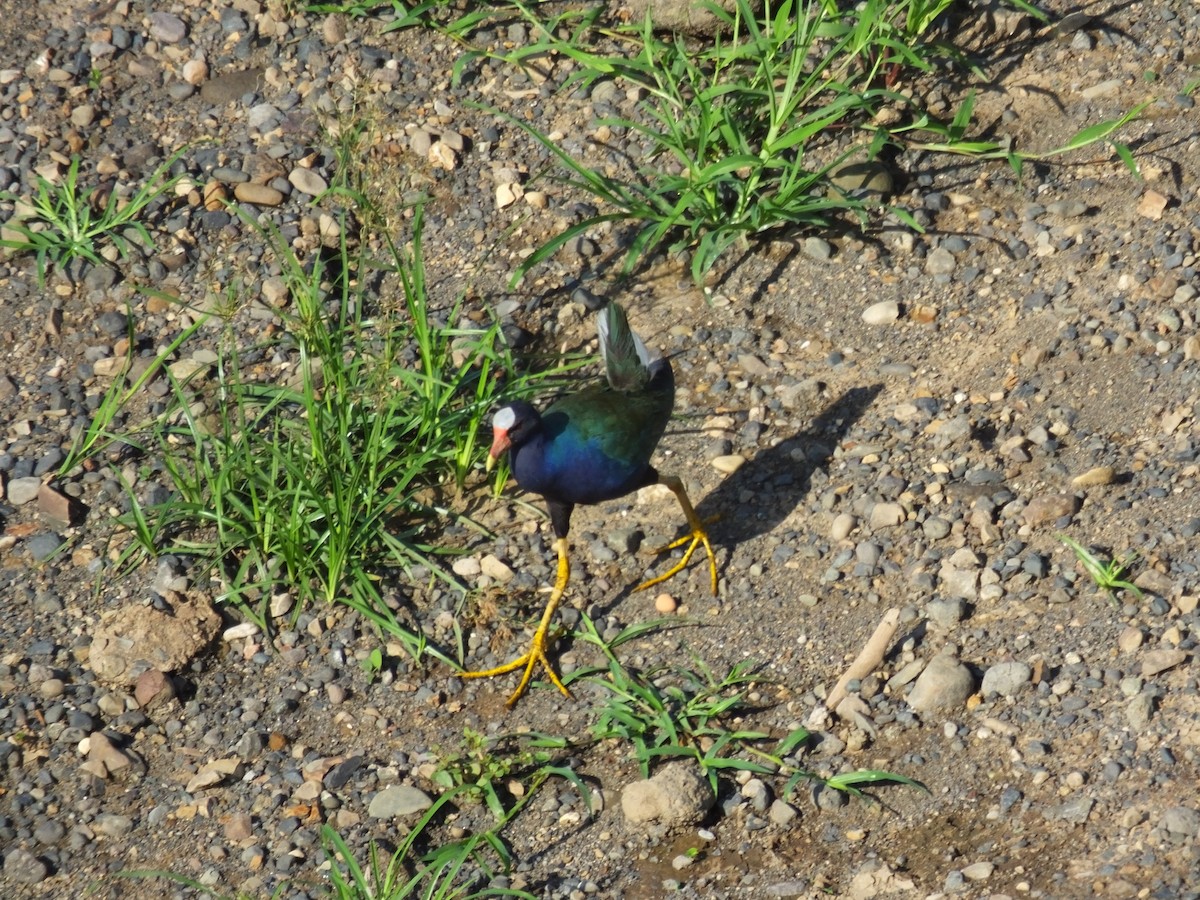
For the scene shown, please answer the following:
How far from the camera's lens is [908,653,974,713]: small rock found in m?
3.97

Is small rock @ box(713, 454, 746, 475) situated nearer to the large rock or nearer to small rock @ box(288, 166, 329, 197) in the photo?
the large rock

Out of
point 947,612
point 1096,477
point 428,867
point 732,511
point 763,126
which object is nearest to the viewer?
point 428,867

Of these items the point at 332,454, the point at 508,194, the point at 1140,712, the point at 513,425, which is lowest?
the point at 1140,712

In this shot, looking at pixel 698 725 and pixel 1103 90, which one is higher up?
pixel 1103 90

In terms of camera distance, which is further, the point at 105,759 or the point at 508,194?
the point at 508,194

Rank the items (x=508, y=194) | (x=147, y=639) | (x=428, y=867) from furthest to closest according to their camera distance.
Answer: (x=508, y=194), (x=147, y=639), (x=428, y=867)

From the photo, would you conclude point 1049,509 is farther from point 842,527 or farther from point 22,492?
point 22,492

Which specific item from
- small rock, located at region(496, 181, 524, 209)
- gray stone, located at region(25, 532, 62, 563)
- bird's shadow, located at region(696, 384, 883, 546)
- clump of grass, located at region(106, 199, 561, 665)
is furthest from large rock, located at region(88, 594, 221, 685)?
small rock, located at region(496, 181, 524, 209)

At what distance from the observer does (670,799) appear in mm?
3779

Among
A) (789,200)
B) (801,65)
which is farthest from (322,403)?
(801,65)

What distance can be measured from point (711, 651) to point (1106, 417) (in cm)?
154

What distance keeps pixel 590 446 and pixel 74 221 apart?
2.48 m

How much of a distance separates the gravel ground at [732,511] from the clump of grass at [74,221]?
11 centimetres

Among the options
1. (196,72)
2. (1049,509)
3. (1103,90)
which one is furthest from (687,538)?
(196,72)
